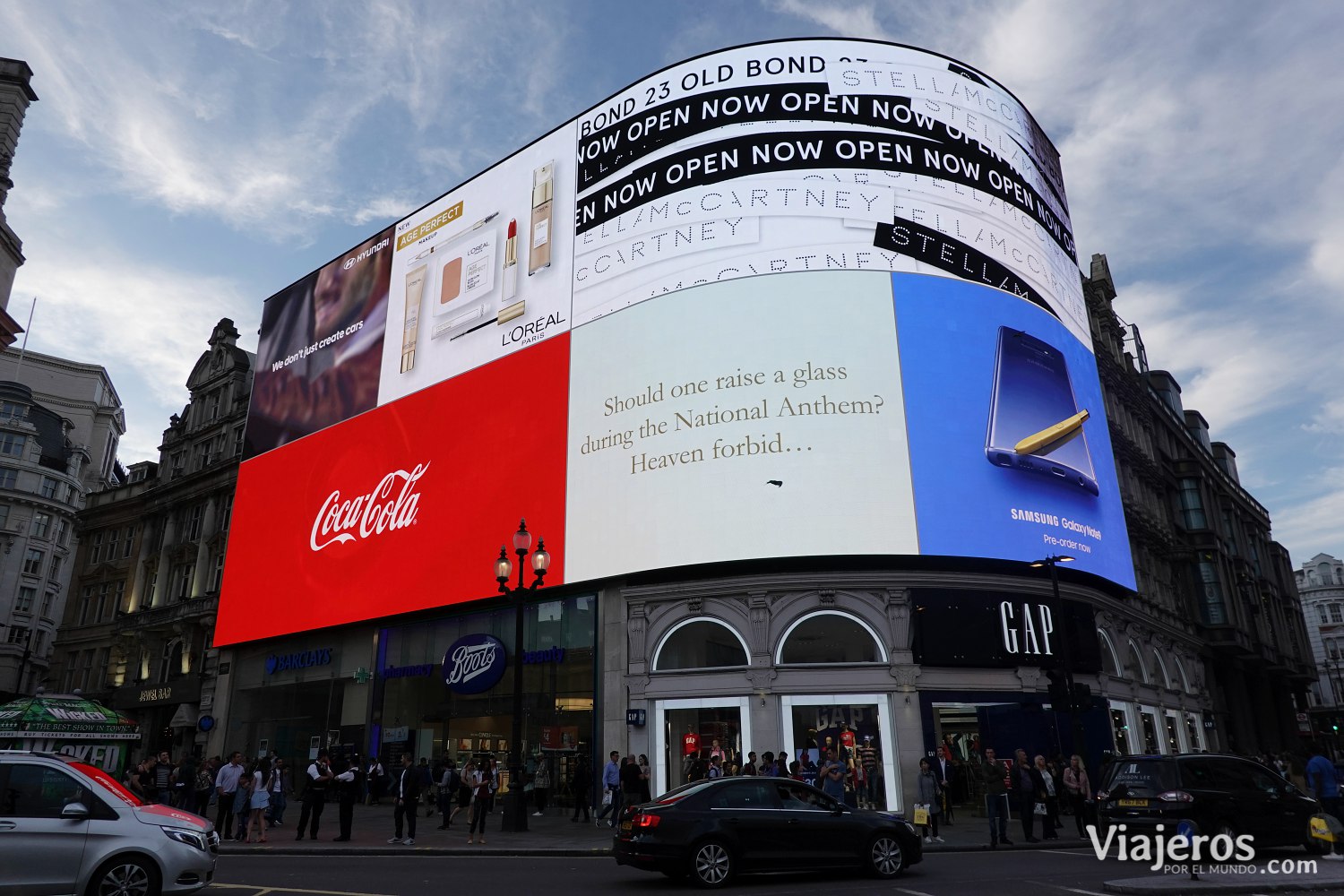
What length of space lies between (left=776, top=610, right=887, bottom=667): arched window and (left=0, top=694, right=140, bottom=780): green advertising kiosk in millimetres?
20534

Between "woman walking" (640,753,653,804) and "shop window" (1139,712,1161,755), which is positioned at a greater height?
"shop window" (1139,712,1161,755)

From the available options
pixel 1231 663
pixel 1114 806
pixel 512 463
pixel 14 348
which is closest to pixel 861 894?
pixel 1114 806

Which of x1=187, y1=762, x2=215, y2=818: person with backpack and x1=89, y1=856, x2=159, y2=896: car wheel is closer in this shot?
x1=89, y1=856, x2=159, y2=896: car wheel

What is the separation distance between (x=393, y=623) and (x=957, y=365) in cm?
2347

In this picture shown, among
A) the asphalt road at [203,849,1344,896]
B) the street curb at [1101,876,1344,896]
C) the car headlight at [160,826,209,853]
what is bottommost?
the asphalt road at [203,849,1344,896]

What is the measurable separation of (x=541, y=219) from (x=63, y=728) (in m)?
23.9

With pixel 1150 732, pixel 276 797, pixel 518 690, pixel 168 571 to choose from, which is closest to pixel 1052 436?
pixel 1150 732

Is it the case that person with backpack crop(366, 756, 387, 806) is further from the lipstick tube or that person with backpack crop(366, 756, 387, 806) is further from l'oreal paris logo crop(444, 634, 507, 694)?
the lipstick tube

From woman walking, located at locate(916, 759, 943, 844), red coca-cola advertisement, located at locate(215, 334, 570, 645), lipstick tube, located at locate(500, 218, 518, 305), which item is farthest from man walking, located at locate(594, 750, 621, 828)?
lipstick tube, located at locate(500, 218, 518, 305)

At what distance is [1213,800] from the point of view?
48.8ft

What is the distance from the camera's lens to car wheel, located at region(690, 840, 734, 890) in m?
12.7

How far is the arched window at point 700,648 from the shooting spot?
28156 millimetres

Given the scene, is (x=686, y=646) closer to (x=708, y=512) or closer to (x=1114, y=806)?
(x=708, y=512)

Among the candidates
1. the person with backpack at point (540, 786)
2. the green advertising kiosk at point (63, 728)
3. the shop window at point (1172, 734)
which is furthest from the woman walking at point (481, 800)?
the shop window at point (1172, 734)
